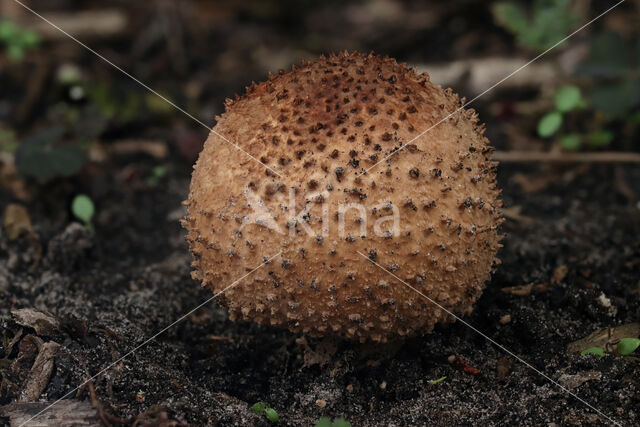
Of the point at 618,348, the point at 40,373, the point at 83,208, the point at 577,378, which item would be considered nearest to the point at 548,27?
the point at 618,348

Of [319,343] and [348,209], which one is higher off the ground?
[348,209]

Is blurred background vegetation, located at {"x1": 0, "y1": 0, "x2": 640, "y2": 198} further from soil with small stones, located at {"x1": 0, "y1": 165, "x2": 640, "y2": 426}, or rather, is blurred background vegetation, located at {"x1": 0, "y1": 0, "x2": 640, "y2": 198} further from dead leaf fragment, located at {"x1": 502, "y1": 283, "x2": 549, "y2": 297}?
dead leaf fragment, located at {"x1": 502, "y1": 283, "x2": 549, "y2": 297}

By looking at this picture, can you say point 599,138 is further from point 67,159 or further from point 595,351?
point 67,159

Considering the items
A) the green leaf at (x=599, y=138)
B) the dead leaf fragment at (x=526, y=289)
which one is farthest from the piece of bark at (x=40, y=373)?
the green leaf at (x=599, y=138)

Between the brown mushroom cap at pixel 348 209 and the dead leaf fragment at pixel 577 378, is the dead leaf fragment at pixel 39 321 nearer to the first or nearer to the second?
the brown mushroom cap at pixel 348 209

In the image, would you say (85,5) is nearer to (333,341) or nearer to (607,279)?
(333,341)

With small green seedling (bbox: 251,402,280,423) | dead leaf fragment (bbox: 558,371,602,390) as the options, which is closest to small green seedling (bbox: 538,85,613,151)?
dead leaf fragment (bbox: 558,371,602,390)

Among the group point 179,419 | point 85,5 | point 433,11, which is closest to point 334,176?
point 179,419
